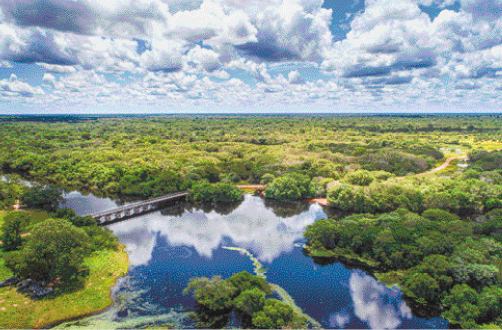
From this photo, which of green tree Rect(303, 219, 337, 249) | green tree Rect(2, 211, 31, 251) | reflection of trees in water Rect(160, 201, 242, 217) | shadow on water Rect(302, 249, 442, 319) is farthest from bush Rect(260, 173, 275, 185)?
green tree Rect(2, 211, 31, 251)

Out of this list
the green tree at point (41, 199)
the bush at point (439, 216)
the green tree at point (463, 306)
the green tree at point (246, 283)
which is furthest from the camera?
the green tree at point (41, 199)

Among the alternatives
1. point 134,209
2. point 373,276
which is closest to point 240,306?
point 373,276

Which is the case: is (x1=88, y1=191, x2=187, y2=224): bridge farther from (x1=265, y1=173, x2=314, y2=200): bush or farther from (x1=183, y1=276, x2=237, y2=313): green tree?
(x1=183, y1=276, x2=237, y2=313): green tree

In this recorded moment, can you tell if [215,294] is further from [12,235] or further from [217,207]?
[217,207]

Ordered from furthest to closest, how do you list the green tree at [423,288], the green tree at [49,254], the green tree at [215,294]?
the green tree at [423,288]
the green tree at [49,254]
the green tree at [215,294]

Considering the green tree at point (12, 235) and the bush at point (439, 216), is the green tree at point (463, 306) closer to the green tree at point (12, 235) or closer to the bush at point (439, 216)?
the bush at point (439, 216)

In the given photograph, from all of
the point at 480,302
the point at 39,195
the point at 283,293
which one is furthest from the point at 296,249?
the point at 39,195

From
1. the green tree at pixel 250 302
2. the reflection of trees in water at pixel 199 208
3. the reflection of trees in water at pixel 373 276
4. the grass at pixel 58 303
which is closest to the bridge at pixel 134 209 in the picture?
the reflection of trees in water at pixel 199 208
